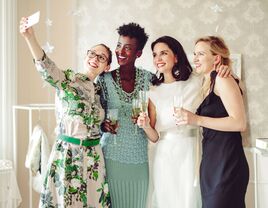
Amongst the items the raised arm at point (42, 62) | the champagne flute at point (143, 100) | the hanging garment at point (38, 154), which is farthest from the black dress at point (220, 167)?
the hanging garment at point (38, 154)

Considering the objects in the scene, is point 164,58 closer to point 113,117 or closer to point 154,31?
point 113,117

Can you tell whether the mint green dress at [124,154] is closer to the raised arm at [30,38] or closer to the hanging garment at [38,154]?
the raised arm at [30,38]

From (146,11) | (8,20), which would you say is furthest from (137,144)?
(8,20)

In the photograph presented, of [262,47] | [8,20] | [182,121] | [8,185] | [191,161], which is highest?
[8,20]

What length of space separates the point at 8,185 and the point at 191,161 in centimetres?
142

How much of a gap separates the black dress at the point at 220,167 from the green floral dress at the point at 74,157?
0.54 m

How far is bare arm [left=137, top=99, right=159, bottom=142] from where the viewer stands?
2010 millimetres

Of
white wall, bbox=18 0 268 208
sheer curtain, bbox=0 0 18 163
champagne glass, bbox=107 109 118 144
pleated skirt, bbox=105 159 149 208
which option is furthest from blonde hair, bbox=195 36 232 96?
sheer curtain, bbox=0 0 18 163

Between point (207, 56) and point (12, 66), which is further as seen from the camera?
point (12, 66)

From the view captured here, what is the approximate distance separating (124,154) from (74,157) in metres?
0.29

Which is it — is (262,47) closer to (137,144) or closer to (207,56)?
(207,56)

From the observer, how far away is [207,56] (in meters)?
1.95

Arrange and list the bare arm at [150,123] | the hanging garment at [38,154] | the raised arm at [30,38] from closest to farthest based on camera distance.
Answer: the raised arm at [30,38] < the bare arm at [150,123] < the hanging garment at [38,154]

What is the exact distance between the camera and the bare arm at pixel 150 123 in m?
2.01
